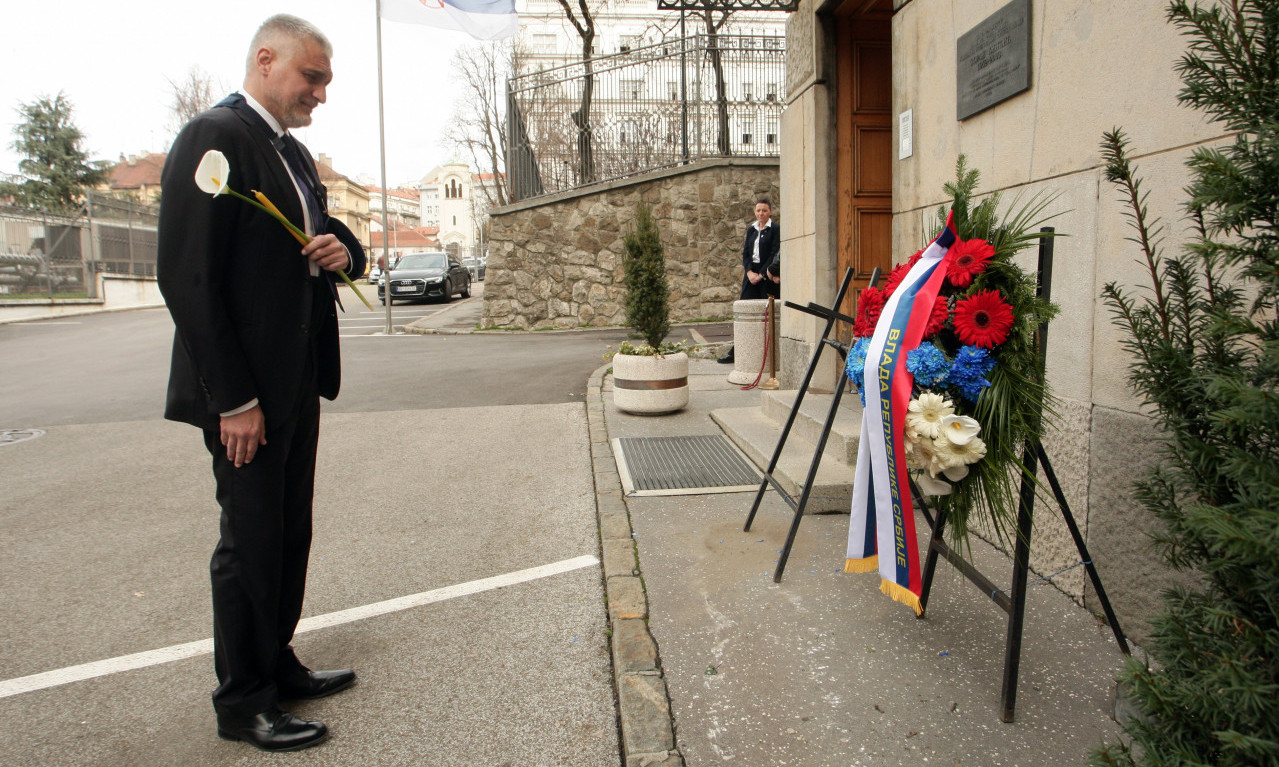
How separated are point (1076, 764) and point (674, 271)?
43.1ft

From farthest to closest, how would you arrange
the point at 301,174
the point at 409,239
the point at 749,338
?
the point at 409,239 < the point at 749,338 < the point at 301,174

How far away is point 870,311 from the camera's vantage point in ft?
9.71

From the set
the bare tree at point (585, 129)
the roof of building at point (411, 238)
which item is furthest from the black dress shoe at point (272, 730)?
the roof of building at point (411, 238)

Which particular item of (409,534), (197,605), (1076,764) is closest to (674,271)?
(409,534)

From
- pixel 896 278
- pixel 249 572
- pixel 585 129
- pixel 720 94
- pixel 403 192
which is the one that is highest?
pixel 403 192

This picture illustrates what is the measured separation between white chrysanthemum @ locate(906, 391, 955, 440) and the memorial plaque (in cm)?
196

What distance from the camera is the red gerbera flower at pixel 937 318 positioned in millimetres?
2467

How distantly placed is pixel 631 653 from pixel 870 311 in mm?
1541

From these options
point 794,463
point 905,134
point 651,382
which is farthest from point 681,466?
point 905,134

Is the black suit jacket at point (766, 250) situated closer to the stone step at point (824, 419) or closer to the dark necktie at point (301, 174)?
the stone step at point (824, 419)

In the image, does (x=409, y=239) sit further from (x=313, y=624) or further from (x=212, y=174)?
(x=212, y=174)

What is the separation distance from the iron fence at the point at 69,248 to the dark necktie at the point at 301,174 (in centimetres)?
2405

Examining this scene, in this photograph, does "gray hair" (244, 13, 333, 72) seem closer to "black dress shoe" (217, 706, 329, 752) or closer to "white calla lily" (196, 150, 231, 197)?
"white calla lily" (196, 150, 231, 197)

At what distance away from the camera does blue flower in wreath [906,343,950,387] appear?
243 cm
